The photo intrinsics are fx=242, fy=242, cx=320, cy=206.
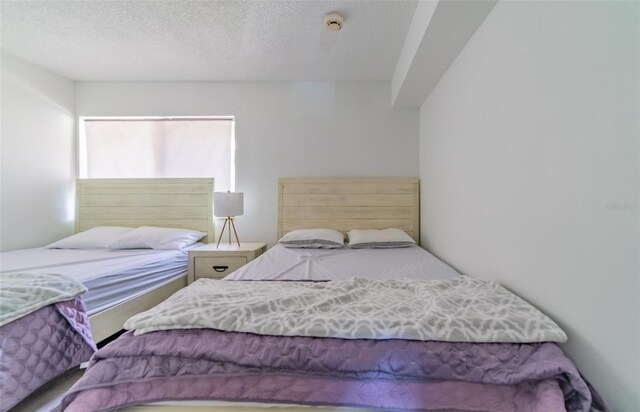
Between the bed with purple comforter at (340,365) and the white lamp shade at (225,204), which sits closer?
the bed with purple comforter at (340,365)

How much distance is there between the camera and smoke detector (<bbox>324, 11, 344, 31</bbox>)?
161cm

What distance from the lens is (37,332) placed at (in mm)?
1101

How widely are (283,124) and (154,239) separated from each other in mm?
1652

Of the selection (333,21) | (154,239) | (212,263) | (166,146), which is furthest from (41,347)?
(333,21)

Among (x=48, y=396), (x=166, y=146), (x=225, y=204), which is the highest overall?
(x=166, y=146)

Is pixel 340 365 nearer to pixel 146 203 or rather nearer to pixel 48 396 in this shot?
pixel 48 396

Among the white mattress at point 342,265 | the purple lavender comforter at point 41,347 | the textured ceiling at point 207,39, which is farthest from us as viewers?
the textured ceiling at point 207,39

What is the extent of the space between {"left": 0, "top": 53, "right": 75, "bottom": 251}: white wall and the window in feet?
0.65

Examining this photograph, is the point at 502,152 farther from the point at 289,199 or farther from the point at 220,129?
the point at 220,129

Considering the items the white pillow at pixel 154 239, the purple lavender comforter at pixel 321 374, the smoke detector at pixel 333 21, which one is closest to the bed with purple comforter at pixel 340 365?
the purple lavender comforter at pixel 321 374

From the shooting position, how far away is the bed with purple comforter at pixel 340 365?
623 mm

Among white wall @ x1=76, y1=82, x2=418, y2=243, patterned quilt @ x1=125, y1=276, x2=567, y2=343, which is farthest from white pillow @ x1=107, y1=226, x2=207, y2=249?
patterned quilt @ x1=125, y1=276, x2=567, y2=343

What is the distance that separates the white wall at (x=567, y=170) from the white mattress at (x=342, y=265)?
306 mm

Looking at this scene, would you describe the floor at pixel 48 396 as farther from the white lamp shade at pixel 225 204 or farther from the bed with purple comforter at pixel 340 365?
the white lamp shade at pixel 225 204
